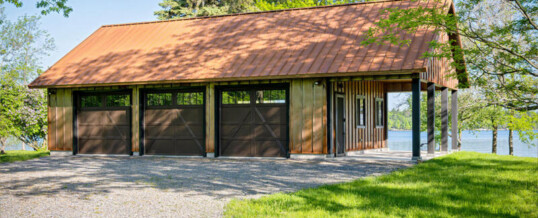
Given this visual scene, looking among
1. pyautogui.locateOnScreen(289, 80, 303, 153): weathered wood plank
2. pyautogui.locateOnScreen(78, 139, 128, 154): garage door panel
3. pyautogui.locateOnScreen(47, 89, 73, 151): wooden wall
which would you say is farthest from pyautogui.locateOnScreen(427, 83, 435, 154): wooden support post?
pyautogui.locateOnScreen(47, 89, 73, 151): wooden wall

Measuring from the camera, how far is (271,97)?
1558cm

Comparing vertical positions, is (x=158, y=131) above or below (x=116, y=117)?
below

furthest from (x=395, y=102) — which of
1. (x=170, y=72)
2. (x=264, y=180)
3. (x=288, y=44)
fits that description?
(x=264, y=180)

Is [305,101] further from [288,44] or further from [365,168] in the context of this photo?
[365,168]

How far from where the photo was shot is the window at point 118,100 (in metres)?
17.5

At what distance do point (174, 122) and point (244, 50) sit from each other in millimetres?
3396

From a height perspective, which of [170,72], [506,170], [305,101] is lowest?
[506,170]

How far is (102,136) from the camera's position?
17844 millimetres

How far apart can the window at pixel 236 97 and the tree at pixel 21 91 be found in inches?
Answer: 453

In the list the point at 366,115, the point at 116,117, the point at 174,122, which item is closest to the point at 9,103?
the point at 116,117

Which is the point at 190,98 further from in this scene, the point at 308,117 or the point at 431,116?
the point at 431,116

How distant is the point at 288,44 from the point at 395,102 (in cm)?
1708

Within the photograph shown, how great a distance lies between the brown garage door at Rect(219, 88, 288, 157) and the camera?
15.4m

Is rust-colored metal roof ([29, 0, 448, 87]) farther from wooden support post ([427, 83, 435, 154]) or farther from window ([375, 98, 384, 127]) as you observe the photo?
window ([375, 98, 384, 127])
